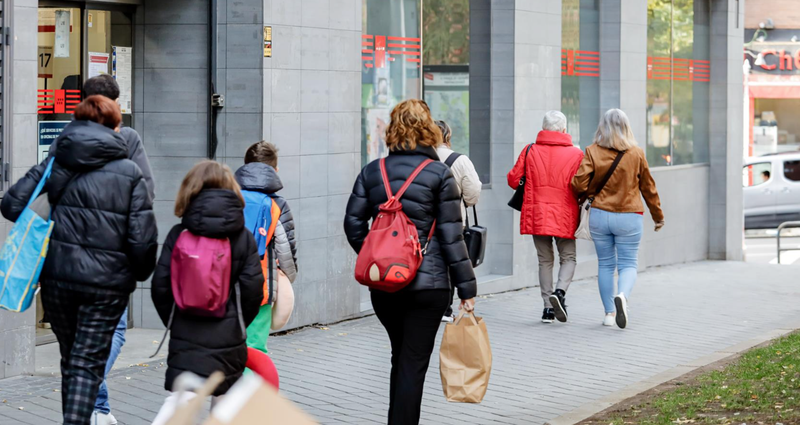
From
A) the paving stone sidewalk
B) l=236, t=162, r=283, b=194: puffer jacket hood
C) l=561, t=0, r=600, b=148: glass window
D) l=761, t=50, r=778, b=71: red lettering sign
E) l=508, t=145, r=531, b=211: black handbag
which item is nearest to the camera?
l=236, t=162, r=283, b=194: puffer jacket hood

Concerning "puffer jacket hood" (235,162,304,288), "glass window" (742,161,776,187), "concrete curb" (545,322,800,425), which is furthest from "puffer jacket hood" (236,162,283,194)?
"glass window" (742,161,776,187)

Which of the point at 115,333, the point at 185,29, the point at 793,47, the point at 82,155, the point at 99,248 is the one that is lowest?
the point at 115,333

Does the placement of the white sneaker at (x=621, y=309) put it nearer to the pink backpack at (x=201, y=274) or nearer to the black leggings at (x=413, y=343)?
the black leggings at (x=413, y=343)

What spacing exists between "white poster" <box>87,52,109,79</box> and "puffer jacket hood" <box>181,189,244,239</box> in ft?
14.0

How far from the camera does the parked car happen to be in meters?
24.1

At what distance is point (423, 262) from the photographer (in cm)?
587

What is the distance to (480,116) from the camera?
42.1 ft

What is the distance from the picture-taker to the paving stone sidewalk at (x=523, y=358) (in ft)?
Answer: 23.3

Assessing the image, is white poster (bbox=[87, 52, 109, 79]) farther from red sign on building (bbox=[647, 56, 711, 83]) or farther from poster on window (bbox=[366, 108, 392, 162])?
red sign on building (bbox=[647, 56, 711, 83])

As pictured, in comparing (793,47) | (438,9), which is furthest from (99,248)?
(793,47)

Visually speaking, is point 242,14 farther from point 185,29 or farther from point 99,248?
point 99,248

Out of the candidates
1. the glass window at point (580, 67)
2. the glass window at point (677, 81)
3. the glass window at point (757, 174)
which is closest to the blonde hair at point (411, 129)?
the glass window at point (580, 67)

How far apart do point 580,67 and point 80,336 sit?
32.2 ft

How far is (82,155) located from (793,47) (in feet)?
109
